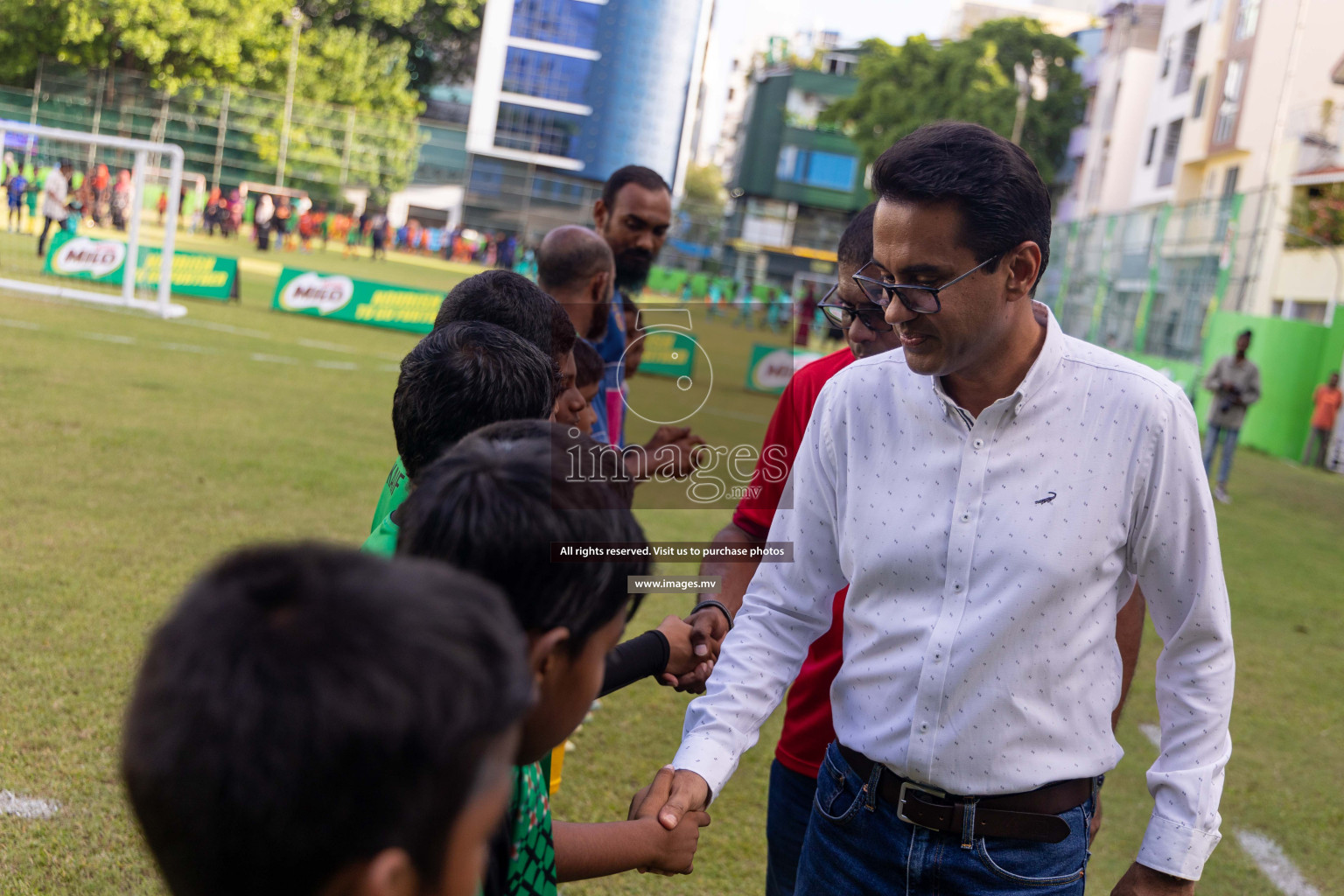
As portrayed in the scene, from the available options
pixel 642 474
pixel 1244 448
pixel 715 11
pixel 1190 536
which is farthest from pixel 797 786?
pixel 715 11

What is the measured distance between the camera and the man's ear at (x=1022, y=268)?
1960mm

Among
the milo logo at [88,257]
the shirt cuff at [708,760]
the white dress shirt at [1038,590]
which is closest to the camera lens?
the white dress shirt at [1038,590]

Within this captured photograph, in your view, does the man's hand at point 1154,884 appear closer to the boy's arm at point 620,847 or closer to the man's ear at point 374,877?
the boy's arm at point 620,847

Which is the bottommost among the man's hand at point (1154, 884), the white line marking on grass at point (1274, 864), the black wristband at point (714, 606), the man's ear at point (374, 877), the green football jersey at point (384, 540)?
the white line marking on grass at point (1274, 864)

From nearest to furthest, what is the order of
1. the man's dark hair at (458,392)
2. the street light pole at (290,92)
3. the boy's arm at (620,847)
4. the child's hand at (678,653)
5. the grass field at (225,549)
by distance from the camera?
the boy's arm at (620,847), the man's dark hair at (458,392), the child's hand at (678,653), the grass field at (225,549), the street light pole at (290,92)

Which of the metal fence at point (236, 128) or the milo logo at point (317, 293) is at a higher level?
the metal fence at point (236, 128)

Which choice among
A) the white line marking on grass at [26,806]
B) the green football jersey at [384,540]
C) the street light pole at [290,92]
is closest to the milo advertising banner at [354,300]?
the white line marking on grass at [26,806]

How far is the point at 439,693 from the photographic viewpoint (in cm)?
90

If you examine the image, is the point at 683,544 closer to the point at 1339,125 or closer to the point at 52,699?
the point at 52,699

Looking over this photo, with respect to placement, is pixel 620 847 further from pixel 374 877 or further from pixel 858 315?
pixel 858 315

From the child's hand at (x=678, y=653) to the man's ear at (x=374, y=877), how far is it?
1.31m

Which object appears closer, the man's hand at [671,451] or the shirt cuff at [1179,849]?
the shirt cuff at [1179,849]

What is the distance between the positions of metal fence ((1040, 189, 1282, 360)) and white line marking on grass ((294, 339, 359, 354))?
15.6 m

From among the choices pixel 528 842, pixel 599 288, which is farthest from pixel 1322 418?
pixel 528 842
